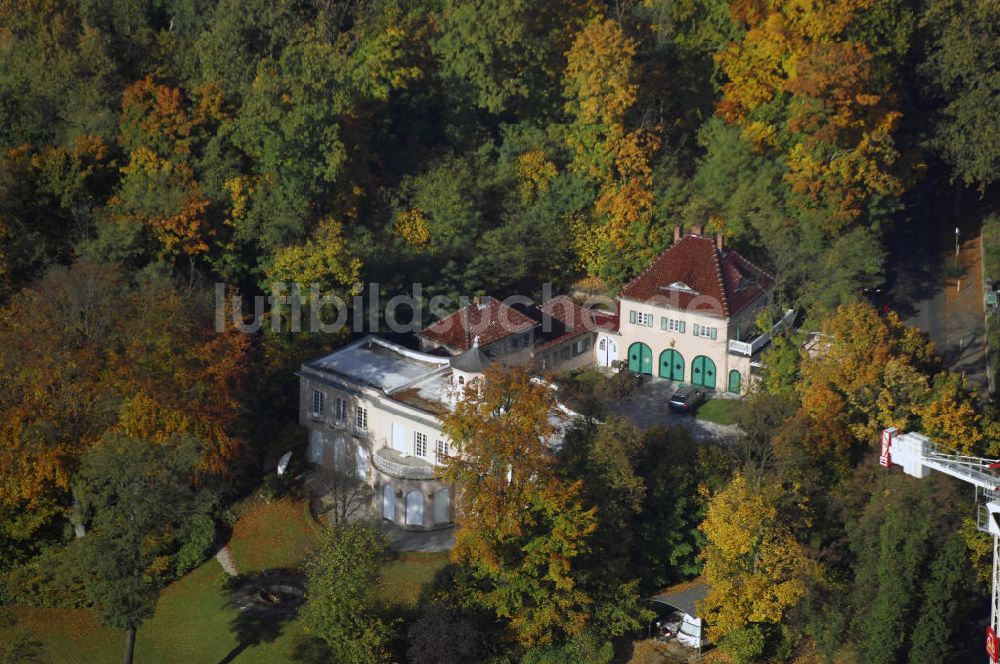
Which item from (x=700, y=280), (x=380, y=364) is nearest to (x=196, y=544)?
(x=380, y=364)

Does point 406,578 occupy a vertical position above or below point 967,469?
below

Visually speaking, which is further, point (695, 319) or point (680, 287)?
point (680, 287)

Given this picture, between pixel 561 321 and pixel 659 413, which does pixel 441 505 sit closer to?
pixel 659 413

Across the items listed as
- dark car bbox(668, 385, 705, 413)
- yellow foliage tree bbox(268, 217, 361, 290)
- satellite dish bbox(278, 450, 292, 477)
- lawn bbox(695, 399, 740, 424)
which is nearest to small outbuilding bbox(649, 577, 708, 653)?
lawn bbox(695, 399, 740, 424)

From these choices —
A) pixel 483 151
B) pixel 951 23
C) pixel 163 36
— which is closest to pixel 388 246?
pixel 483 151

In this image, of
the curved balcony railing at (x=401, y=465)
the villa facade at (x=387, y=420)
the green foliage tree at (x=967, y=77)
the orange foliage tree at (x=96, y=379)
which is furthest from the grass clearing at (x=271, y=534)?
the green foliage tree at (x=967, y=77)

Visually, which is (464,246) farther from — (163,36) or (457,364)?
(163,36)

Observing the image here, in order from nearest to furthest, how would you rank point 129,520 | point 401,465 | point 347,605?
point 347,605 → point 129,520 → point 401,465
